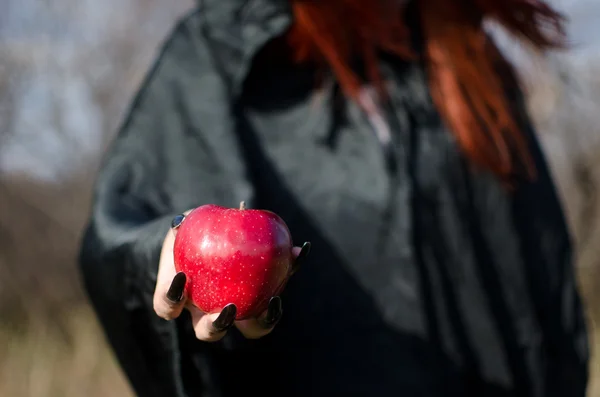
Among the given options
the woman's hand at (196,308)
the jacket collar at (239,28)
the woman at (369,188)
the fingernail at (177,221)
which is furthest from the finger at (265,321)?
the jacket collar at (239,28)

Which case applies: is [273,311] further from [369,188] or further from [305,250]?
[369,188]

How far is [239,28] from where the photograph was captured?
1125 mm

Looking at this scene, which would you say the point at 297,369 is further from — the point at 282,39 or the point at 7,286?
the point at 7,286

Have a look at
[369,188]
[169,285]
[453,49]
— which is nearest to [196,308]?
[169,285]

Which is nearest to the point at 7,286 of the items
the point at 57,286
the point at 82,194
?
the point at 57,286

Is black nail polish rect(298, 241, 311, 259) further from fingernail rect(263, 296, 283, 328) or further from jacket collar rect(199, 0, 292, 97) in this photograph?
jacket collar rect(199, 0, 292, 97)

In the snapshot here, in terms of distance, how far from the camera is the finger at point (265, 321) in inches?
25.6

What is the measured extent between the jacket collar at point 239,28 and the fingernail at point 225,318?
53 cm

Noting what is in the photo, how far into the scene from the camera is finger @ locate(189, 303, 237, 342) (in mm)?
622

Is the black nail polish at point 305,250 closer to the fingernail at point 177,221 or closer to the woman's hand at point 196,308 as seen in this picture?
the woman's hand at point 196,308

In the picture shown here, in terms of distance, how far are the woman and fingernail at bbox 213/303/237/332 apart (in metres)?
0.29

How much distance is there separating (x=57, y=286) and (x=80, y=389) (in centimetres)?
82

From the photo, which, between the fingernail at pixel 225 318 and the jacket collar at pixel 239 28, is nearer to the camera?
the fingernail at pixel 225 318

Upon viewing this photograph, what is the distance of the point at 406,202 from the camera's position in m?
1.09
